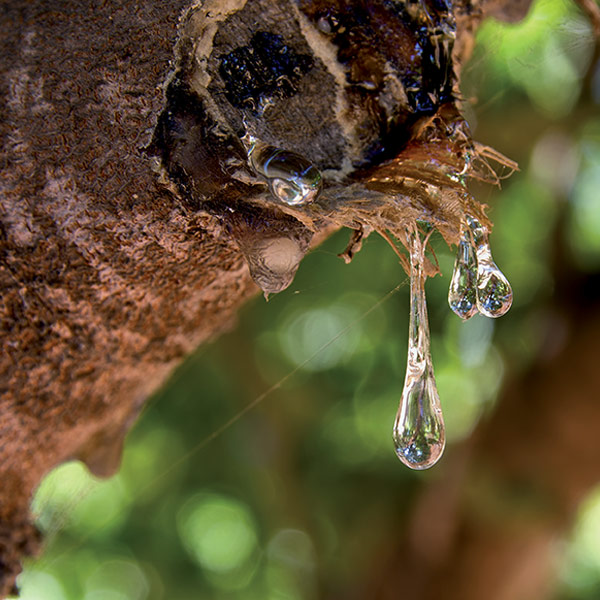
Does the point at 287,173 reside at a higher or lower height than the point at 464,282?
higher

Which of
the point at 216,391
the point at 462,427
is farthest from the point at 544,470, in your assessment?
the point at 216,391

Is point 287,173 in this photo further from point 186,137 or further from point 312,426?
point 312,426

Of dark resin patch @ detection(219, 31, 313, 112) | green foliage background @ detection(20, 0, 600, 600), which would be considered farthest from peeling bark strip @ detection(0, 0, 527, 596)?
green foliage background @ detection(20, 0, 600, 600)

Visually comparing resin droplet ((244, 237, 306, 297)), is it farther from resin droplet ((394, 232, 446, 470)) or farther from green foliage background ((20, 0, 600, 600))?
green foliage background ((20, 0, 600, 600))

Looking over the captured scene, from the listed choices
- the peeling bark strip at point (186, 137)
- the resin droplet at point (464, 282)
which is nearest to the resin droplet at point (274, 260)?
the peeling bark strip at point (186, 137)

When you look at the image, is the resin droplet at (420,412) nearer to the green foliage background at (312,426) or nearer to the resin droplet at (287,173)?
the resin droplet at (287,173)

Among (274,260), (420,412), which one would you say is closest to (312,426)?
(420,412)

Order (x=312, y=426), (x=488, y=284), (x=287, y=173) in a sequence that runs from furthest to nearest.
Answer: (x=312, y=426) < (x=488, y=284) < (x=287, y=173)
